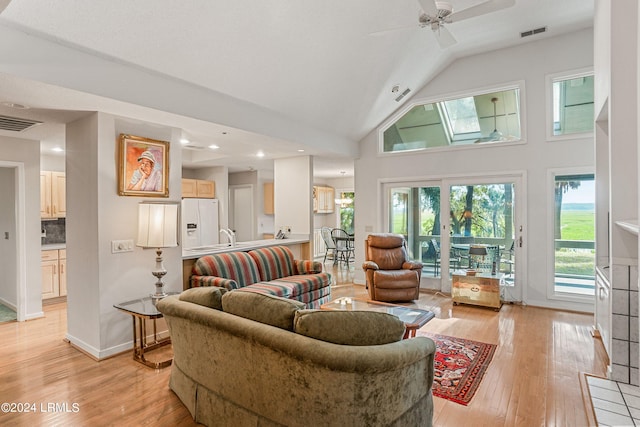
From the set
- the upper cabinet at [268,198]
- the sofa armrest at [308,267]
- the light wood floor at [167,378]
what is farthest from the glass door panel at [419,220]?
the upper cabinet at [268,198]

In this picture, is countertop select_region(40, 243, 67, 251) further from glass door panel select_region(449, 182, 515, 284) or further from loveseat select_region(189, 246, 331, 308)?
glass door panel select_region(449, 182, 515, 284)

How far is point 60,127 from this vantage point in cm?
379

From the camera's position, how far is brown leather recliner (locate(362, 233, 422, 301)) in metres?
4.93

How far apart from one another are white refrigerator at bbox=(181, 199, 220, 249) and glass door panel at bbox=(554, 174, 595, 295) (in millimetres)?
6091

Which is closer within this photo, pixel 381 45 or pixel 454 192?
pixel 381 45

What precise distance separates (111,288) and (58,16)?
2.29 meters

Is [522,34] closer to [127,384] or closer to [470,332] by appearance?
[470,332]

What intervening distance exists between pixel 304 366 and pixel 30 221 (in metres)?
4.52

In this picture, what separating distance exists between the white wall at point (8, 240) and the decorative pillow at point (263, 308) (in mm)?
4019

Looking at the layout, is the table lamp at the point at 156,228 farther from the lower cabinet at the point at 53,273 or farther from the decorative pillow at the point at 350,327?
the lower cabinet at the point at 53,273

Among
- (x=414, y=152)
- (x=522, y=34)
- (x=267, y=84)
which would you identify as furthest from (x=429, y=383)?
(x=522, y=34)

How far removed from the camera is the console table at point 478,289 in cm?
473

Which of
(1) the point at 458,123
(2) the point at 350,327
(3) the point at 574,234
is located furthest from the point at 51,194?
(3) the point at 574,234

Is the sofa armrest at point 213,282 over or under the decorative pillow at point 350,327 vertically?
under
